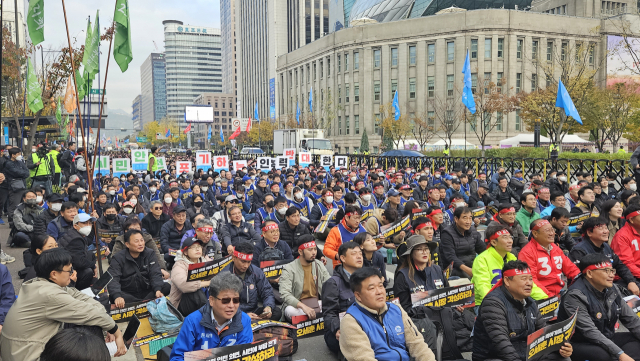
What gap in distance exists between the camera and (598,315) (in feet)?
17.1

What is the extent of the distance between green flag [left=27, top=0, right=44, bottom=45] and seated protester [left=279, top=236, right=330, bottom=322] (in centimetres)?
775

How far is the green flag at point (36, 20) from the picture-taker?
10.1 metres

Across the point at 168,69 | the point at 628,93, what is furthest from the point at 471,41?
the point at 168,69

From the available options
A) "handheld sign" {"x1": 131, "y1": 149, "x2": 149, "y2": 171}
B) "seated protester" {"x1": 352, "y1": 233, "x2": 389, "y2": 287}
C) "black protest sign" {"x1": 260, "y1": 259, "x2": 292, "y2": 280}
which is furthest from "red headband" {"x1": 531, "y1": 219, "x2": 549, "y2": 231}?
"handheld sign" {"x1": 131, "y1": 149, "x2": 149, "y2": 171}

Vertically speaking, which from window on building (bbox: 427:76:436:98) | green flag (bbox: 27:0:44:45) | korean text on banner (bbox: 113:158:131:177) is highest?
window on building (bbox: 427:76:436:98)

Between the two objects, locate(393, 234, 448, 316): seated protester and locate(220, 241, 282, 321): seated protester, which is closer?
locate(393, 234, 448, 316): seated protester

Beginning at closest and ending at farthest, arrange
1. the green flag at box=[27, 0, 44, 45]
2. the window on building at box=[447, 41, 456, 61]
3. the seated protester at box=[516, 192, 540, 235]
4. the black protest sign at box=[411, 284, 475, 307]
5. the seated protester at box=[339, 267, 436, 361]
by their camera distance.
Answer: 1. the seated protester at box=[339, 267, 436, 361]
2. the black protest sign at box=[411, 284, 475, 307]
3. the seated protester at box=[516, 192, 540, 235]
4. the green flag at box=[27, 0, 44, 45]
5. the window on building at box=[447, 41, 456, 61]

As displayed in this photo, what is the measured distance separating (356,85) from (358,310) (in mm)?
66626

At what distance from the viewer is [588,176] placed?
47.3ft

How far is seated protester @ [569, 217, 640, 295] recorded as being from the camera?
22.4 ft

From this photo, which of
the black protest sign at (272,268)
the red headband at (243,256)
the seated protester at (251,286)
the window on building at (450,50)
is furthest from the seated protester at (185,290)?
the window on building at (450,50)

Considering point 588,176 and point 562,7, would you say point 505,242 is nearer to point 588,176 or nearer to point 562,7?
point 588,176

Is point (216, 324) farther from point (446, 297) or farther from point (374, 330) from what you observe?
point (446, 297)

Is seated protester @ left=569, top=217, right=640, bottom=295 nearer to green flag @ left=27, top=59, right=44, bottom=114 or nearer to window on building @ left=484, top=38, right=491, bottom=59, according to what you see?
green flag @ left=27, top=59, right=44, bottom=114
